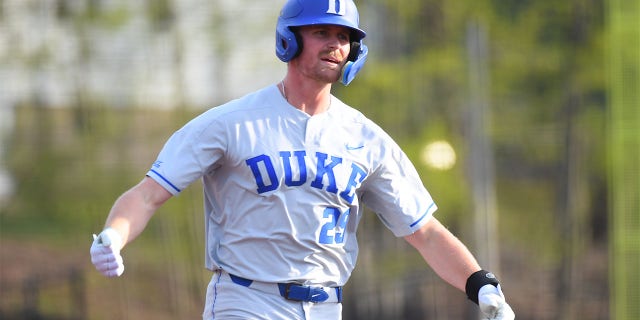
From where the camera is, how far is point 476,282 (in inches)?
173

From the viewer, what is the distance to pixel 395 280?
585 inches

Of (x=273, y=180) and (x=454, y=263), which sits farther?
(x=454, y=263)

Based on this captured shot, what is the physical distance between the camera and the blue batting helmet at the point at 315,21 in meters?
4.29

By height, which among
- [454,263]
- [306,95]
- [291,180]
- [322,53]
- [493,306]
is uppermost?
[322,53]

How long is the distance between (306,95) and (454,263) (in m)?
0.88

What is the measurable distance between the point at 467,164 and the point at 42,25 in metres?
5.60

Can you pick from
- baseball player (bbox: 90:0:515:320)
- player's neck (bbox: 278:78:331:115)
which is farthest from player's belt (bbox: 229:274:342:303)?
player's neck (bbox: 278:78:331:115)

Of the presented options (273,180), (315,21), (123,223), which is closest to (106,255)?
(123,223)

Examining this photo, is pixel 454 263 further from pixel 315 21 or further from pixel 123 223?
pixel 123 223

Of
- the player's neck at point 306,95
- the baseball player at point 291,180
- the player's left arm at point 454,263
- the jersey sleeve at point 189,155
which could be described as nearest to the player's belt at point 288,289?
the baseball player at point 291,180

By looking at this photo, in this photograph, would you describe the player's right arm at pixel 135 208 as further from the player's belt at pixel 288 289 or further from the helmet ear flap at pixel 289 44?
the helmet ear flap at pixel 289 44

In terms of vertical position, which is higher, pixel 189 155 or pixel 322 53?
pixel 322 53

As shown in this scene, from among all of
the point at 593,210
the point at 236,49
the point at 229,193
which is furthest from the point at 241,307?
the point at 593,210

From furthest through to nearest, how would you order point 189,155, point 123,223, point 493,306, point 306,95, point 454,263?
point 454,263 < point 306,95 < point 493,306 < point 189,155 < point 123,223
